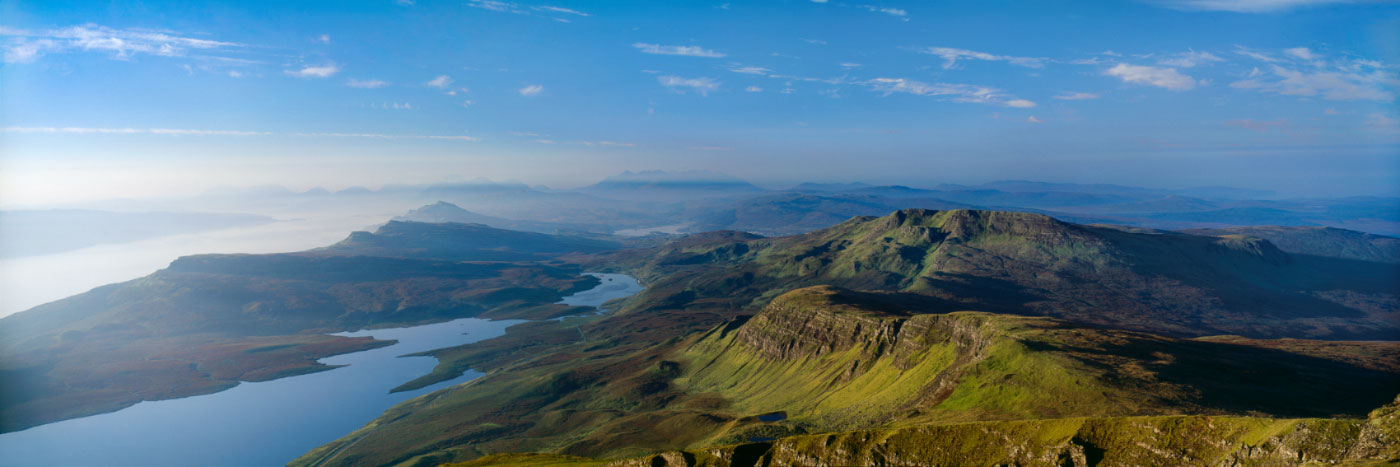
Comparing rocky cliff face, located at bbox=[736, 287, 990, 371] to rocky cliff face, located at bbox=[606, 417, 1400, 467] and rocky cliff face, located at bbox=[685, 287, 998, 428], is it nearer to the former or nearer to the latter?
rocky cliff face, located at bbox=[685, 287, 998, 428]

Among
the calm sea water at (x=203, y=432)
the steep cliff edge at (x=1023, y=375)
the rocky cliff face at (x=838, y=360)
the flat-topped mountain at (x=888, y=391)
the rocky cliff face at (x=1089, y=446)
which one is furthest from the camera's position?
the calm sea water at (x=203, y=432)

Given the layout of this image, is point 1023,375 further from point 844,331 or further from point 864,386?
point 844,331

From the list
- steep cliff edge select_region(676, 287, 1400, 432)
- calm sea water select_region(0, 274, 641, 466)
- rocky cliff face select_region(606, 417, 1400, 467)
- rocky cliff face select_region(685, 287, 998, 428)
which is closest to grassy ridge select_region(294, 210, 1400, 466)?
steep cliff edge select_region(676, 287, 1400, 432)

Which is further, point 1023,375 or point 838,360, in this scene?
point 838,360

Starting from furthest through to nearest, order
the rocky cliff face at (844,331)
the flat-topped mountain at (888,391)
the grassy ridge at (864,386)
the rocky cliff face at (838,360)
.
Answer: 1. the rocky cliff face at (844,331)
2. the rocky cliff face at (838,360)
3. the grassy ridge at (864,386)
4. the flat-topped mountain at (888,391)

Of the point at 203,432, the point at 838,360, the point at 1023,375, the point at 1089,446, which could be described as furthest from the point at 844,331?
the point at 203,432

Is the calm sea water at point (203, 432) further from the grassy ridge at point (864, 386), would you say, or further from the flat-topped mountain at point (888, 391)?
the grassy ridge at point (864, 386)

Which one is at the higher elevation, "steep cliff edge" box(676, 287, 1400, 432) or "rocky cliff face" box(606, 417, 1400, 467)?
"rocky cliff face" box(606, 417, 1400, 467)

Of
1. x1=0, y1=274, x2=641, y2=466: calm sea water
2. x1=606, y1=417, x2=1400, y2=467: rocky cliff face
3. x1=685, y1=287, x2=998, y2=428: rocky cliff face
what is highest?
x1=606, y1=417, x2=1400, y2=467: rocky cliff face

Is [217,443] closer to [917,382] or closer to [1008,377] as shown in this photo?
[917,382]

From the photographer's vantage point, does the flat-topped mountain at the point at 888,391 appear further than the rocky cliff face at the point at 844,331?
No

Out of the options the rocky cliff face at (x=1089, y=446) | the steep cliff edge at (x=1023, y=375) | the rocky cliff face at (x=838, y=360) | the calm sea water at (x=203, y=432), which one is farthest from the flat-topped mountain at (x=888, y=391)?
the calm sea water at (x=203, y=432)
